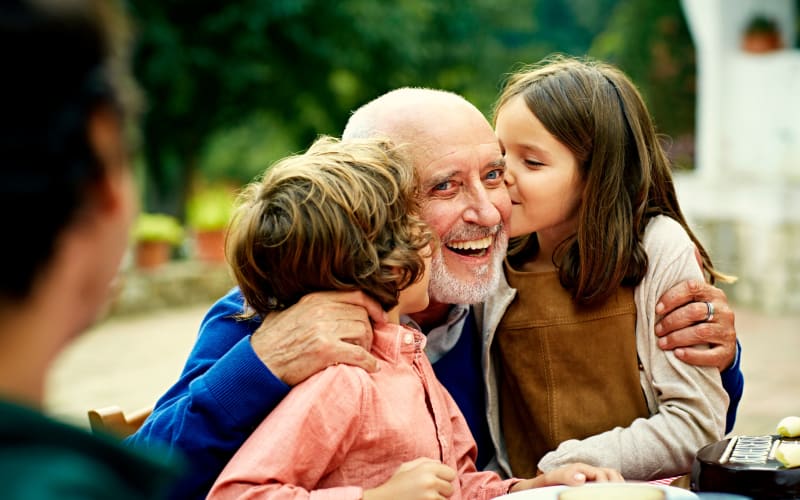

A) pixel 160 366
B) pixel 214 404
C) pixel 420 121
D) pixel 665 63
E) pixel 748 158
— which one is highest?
pixel 420 121

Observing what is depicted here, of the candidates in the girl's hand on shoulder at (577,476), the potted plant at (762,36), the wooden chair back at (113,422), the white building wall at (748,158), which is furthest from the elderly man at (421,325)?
the potted plant at (762,36)

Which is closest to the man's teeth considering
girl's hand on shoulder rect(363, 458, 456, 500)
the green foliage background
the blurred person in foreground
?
girl's hand on shoulder rect(363, 458, 456, 500)

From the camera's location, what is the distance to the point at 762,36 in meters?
10.4

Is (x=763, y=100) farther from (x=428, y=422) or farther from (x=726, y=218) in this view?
(x=428, y=422)

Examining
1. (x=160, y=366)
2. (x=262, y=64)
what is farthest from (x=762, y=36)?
(x=262, y=64)

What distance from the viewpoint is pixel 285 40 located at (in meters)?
14.5

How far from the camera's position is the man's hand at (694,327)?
83.3 inches

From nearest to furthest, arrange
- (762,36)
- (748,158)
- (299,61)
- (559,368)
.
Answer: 1. (559,368)
2. (748,158)
3. (762,36)
4. (299,61)

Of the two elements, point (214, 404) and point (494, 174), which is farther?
point (494, 174)

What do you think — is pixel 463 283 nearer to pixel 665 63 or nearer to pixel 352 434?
pixel 352 434

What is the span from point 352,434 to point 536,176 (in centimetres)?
91

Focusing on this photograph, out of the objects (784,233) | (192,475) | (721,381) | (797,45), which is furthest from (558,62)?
(797,45)

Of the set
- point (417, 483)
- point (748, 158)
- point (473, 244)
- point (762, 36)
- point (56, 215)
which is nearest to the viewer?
point (56, 215)

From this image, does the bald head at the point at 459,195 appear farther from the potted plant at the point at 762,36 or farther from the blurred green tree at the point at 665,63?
the blurred green tree at the point at 665,63
